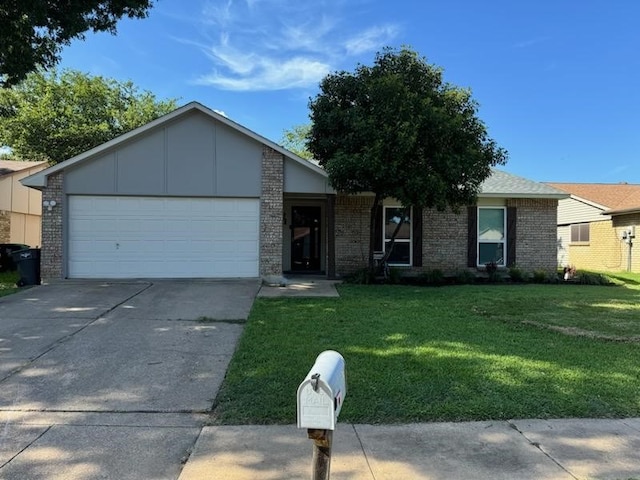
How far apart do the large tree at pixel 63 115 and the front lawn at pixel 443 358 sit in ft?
74.1

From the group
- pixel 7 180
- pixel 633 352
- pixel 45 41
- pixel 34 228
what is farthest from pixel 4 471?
pixel 34 228

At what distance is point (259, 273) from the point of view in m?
13.9

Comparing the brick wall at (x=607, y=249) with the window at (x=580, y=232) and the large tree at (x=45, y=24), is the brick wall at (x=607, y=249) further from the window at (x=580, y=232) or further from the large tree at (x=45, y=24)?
the large tree at (x=45, y=24)

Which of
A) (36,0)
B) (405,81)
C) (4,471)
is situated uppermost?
(36,0)

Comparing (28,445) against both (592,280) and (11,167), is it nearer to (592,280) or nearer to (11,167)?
(592,280)

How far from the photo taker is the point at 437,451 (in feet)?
12.9

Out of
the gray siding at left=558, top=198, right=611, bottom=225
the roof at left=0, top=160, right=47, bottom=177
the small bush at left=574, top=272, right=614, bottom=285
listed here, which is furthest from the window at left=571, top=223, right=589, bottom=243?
the roof at left=0, top=160, right=47, bottom=177

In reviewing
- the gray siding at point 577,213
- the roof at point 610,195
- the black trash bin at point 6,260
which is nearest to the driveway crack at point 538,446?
the black trash bin at point 6,260

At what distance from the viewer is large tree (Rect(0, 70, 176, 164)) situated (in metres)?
27.4

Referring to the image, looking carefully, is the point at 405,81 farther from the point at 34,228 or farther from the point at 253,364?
the point at 34,228

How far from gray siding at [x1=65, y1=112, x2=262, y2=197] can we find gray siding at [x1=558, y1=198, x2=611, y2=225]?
59.7 ft

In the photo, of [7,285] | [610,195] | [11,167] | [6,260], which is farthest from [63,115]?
[610,195]

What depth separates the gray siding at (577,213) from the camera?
2458cm

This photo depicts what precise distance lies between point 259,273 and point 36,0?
8059 millimetres
